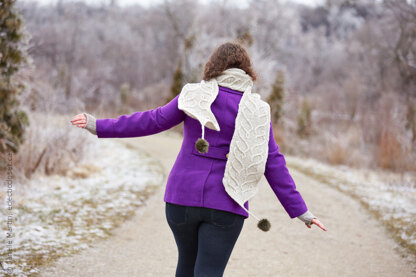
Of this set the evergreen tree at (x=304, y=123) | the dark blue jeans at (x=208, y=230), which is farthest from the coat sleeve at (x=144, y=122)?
the evergreen tree at (x=304, y=123)

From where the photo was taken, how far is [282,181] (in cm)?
203

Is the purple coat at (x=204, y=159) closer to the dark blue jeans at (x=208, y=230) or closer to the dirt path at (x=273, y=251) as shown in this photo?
the dark blue jeans at (x=208, y=230)

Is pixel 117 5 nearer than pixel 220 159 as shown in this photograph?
No

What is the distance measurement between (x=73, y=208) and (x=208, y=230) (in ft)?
13.0

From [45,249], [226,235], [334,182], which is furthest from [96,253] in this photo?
[334,182]

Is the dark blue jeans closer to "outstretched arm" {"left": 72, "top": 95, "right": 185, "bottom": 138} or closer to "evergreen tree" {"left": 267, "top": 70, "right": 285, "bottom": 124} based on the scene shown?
"outstretched arm" {"left": 72, "top": 95, "right": 185, "bottom": 138}

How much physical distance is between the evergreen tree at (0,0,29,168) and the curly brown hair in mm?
5508

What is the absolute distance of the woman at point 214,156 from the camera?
1.90 m

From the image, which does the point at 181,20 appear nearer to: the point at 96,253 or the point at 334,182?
the point at 334,182

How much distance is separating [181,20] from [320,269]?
106ft

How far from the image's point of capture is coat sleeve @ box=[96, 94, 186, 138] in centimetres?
201

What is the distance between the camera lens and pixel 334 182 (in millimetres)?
8578

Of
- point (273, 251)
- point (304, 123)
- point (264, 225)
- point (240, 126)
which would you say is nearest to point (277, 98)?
point (304, 123)

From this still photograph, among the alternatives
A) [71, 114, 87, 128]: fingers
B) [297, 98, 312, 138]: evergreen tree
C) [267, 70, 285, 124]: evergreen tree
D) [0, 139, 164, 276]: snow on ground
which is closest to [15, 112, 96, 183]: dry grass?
[0, 139, 164, 276]: snow on ground
